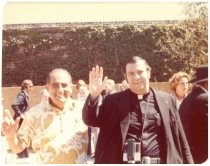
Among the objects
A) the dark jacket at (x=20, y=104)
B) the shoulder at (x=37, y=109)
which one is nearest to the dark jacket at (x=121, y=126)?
the shoulder at (x=37, y=109)

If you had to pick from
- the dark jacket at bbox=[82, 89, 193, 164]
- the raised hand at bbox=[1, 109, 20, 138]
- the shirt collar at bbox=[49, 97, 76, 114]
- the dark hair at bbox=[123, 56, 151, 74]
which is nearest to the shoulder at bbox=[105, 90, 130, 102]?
the dark jacket at bbox=[82, 89, 193, 164]

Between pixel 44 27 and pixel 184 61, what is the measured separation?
94 cm

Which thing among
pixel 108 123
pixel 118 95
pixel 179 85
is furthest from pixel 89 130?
pixel 179 85

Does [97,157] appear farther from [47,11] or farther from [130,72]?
[47,11]

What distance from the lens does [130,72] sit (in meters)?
2.01

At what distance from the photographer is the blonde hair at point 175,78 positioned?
2.07 m

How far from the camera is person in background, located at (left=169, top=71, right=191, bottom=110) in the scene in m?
2.04

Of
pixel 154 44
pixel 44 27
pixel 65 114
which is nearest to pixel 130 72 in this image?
pixel 154 44

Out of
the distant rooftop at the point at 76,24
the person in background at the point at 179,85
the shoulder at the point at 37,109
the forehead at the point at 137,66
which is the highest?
the distant rooftop at the point at 76,24

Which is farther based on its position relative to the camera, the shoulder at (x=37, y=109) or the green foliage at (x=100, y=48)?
the green foliage at (x=100, y=48)

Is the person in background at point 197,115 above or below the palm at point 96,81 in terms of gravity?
below

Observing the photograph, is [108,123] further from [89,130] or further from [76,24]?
[76,24]

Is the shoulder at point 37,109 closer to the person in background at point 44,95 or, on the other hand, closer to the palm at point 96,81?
the person in background at point 44,95

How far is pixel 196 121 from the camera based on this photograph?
2055 millimetres
